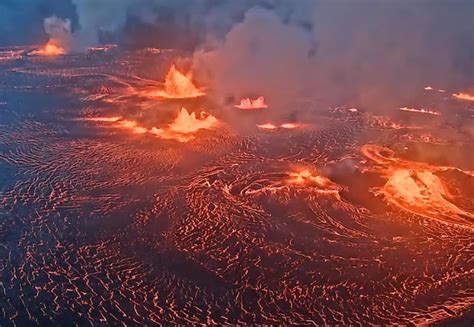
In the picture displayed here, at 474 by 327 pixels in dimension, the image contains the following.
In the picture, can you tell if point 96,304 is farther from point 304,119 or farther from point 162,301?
point 304,119

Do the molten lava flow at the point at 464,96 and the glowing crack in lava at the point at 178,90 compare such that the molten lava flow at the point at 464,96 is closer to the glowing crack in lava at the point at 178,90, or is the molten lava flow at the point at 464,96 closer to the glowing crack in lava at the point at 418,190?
the glowing crack in lava at the point at 418,190

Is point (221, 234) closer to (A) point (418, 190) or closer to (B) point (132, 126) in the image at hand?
(A) point (418, 190)

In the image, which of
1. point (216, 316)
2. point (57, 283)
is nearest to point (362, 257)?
point (216, 316)

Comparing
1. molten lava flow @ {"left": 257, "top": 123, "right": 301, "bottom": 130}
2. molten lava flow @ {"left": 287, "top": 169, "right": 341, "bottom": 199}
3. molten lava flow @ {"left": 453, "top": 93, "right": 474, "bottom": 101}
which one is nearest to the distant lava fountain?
molten lava flow @ {"left": 257, "top": 123, "right": 301, "bottom": 130}

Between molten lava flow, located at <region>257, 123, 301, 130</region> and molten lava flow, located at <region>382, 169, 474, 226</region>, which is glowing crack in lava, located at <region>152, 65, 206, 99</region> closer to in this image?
molten lava flow, located at <region>257, 123, 301, 130</region>

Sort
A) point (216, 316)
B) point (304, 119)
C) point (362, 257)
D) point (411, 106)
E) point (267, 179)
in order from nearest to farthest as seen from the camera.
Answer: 1. point (216, 316)
2. point (362, 257)
3. point (267, 179)
4. point (304, 119)
5. point (411, 106)

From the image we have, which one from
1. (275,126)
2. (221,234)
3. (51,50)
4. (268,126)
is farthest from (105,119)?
(51,50)

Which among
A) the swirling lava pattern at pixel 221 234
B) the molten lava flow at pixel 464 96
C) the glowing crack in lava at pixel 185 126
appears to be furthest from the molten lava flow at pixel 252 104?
the molten lava flow at pixel 464 96
